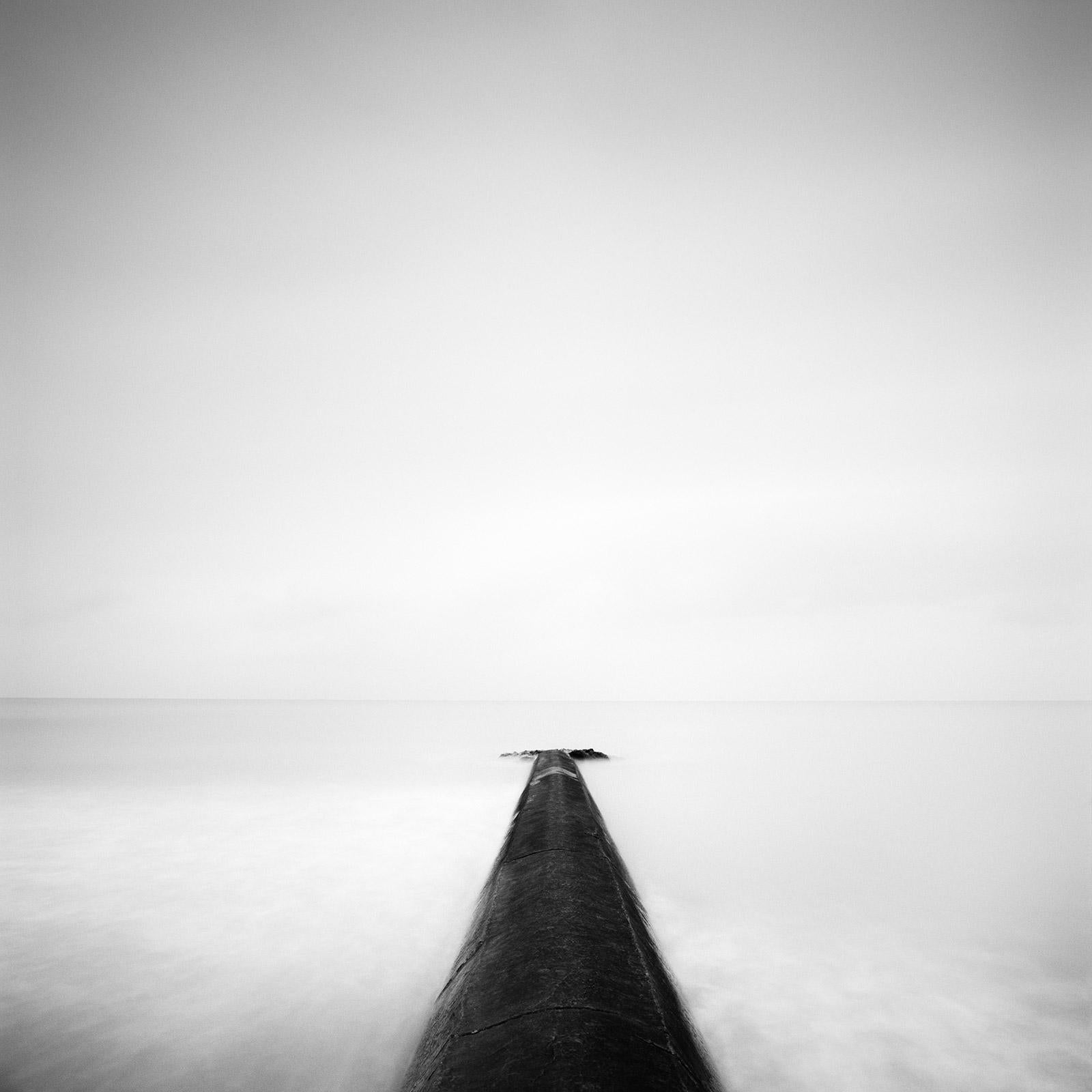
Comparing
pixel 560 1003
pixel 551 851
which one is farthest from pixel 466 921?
pixel 560 1003

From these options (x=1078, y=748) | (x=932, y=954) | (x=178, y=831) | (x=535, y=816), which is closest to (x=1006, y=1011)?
(x=932, y=954)

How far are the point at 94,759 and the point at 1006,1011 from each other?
85.3ft

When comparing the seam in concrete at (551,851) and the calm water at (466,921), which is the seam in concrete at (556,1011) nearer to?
the calm water at (466,921)

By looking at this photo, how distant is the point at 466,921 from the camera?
22.1 feet

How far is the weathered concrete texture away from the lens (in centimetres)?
245

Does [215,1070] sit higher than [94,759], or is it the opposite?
[215,1070]

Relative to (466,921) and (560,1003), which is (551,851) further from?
(560,1003)

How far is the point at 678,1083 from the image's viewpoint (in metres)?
2.46

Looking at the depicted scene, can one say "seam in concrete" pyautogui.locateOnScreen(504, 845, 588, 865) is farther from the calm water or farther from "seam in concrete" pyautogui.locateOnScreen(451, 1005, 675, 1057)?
"seam in concrete" pyautogui.locateOnScreen(451, 1005, 675, 1057)

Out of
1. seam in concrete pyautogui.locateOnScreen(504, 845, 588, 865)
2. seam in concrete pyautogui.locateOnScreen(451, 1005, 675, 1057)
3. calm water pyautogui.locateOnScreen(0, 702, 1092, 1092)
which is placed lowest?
calm water pyautogui.locateOnScreen(0, 702, 1092, 1092)

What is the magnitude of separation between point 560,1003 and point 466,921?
4.40m

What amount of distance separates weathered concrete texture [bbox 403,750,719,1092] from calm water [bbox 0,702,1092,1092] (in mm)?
948

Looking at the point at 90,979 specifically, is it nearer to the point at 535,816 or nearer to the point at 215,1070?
the point at 215,1070

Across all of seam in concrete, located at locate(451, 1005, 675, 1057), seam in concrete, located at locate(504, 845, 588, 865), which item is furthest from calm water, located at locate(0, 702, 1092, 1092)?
seam in concrete, located at locate(451, 1005, 675, 1057)
